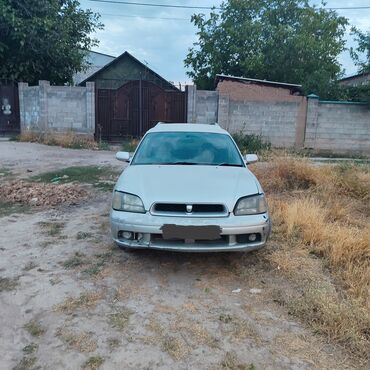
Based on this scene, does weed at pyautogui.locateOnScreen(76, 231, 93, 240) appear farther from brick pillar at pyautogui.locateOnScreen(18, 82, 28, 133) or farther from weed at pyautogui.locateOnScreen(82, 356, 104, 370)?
brick pillar at pyautogui.locateOnScreen(18, 82, 28, 133)

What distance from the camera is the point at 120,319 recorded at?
9.23 feet

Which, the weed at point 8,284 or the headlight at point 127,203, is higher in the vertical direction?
the headlight at point 127,203

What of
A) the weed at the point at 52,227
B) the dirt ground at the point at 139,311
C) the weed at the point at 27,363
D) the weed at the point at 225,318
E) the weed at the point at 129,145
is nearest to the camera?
the weed at the point at 27,363

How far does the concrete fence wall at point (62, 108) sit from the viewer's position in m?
14.4

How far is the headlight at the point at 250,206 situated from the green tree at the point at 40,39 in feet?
47.9

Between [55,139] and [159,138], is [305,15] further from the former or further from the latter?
[159,138]

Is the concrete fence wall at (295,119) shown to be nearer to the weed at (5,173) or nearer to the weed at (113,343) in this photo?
the weed at (5,173)

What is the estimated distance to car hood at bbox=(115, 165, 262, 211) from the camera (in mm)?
3438

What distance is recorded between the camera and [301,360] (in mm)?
2414

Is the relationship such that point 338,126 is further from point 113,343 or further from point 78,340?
point 78,340

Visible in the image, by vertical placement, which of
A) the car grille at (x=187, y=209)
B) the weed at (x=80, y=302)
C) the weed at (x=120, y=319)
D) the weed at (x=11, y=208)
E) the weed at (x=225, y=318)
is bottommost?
the weed at (x=225, y=318)

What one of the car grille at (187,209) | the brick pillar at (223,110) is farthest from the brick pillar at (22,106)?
the car grille at (187,209)

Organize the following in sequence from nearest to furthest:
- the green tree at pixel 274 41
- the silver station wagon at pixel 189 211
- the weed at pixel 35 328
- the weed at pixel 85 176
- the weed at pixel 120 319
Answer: the weed at pixel 35 328 → the weed at pixel 120 319 → the silver station wagon at pixel 189 211 → the weed at pixel 85 176 → the green tree at pixel 274 41

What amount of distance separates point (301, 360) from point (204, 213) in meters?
1.45
